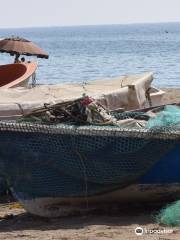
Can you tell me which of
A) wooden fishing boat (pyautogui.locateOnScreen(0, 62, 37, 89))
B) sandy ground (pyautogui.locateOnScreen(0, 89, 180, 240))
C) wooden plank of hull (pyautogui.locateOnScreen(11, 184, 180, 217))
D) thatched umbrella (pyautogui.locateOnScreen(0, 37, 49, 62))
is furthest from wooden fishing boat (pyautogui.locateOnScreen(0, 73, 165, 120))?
thatched umbrella (pyautogui.locateOnScreen(0, 37, 49, 62))

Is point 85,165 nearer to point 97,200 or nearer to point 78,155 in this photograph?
point 78,155

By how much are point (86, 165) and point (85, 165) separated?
0.03 ft

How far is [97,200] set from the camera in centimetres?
752

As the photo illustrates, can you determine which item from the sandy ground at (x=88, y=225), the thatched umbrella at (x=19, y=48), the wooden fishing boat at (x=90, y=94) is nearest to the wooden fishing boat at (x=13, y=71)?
the thatched umbrella at (x=19, y=48)

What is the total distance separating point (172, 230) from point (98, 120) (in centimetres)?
176

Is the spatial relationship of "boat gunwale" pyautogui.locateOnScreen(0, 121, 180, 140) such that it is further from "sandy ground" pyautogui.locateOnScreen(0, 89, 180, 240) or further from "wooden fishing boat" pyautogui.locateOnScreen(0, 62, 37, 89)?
"wooden fishing boat" pyautogui.locateOnScreen(0, 62, 37, 89)

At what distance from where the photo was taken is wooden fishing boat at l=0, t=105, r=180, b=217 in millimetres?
7227

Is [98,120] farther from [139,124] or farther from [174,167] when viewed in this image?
[174,167]

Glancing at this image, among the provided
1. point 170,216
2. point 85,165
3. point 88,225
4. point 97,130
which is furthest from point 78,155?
point 170,216

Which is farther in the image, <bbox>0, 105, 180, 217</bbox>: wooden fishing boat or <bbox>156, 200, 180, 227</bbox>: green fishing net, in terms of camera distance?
<bbox>0, 105, 180, 217</bbox>: wooden fishing boat

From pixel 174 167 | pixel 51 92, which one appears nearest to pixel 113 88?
pixel 51 92

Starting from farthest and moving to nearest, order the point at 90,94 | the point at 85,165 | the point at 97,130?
the point at 90,94 → the point at 85,165 → the point at 97,130

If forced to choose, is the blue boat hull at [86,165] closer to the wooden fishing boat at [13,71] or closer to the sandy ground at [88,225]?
the sandy ground at [88,225]

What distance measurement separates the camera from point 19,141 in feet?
23.9
